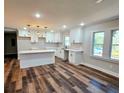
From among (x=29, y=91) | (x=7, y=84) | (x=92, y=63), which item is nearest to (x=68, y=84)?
(x=29, y=91)

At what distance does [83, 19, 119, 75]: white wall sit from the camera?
3802mm

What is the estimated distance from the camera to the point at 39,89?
2.62 meters

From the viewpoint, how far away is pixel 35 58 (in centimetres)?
507

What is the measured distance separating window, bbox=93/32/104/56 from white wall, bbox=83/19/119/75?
23 cm

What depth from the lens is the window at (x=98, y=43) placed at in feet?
14.8

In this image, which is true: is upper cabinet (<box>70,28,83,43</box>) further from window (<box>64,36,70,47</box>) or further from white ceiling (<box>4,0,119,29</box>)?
white ceiling (<box>4,0,119,29</box>)

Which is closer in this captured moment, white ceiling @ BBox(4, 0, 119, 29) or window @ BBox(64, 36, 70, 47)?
white ceiling @ BBox(4, 0, 119, 29)

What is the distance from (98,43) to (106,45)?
625 mm

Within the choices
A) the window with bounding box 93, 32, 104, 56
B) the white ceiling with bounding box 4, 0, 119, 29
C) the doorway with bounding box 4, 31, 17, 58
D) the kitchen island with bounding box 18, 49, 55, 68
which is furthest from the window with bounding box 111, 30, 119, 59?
the doorway with bounding box 4, 31, 17, 58

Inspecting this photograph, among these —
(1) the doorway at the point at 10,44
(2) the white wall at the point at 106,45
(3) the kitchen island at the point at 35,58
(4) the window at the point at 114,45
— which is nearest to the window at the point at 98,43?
(2) the white wall at the point at 106,45

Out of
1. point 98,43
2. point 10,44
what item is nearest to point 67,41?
point 98,43

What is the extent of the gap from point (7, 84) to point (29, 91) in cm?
98

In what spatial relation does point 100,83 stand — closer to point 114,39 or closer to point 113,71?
point 113,71

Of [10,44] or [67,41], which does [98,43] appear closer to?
[67,41]
